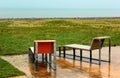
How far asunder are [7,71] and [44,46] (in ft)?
4.57

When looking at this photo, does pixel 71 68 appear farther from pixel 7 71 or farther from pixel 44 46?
pixel 7 71

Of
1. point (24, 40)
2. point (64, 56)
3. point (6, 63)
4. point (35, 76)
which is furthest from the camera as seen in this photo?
point (24, 40)

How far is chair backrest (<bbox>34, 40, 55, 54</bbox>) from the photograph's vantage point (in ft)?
39.7

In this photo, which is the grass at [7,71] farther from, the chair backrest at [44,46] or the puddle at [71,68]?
the chair backrest at [44,46]

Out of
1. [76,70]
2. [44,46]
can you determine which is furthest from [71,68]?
[44,46]

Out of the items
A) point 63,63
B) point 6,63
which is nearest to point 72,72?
point 63,63

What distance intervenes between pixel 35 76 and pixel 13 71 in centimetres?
86

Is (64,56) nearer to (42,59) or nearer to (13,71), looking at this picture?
(42,59)

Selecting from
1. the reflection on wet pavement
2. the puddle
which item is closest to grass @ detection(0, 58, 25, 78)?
the puddle

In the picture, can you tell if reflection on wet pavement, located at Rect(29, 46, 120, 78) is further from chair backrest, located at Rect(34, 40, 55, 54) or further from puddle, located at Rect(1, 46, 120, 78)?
chair backrest, located at Rect(34, 40, 55, 54)

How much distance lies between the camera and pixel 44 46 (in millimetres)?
12188

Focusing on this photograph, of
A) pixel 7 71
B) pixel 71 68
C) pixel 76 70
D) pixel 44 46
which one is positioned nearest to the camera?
pixel 7 71

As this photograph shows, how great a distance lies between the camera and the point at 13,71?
1200cm

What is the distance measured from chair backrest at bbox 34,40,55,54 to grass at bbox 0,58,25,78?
36.0 inches
